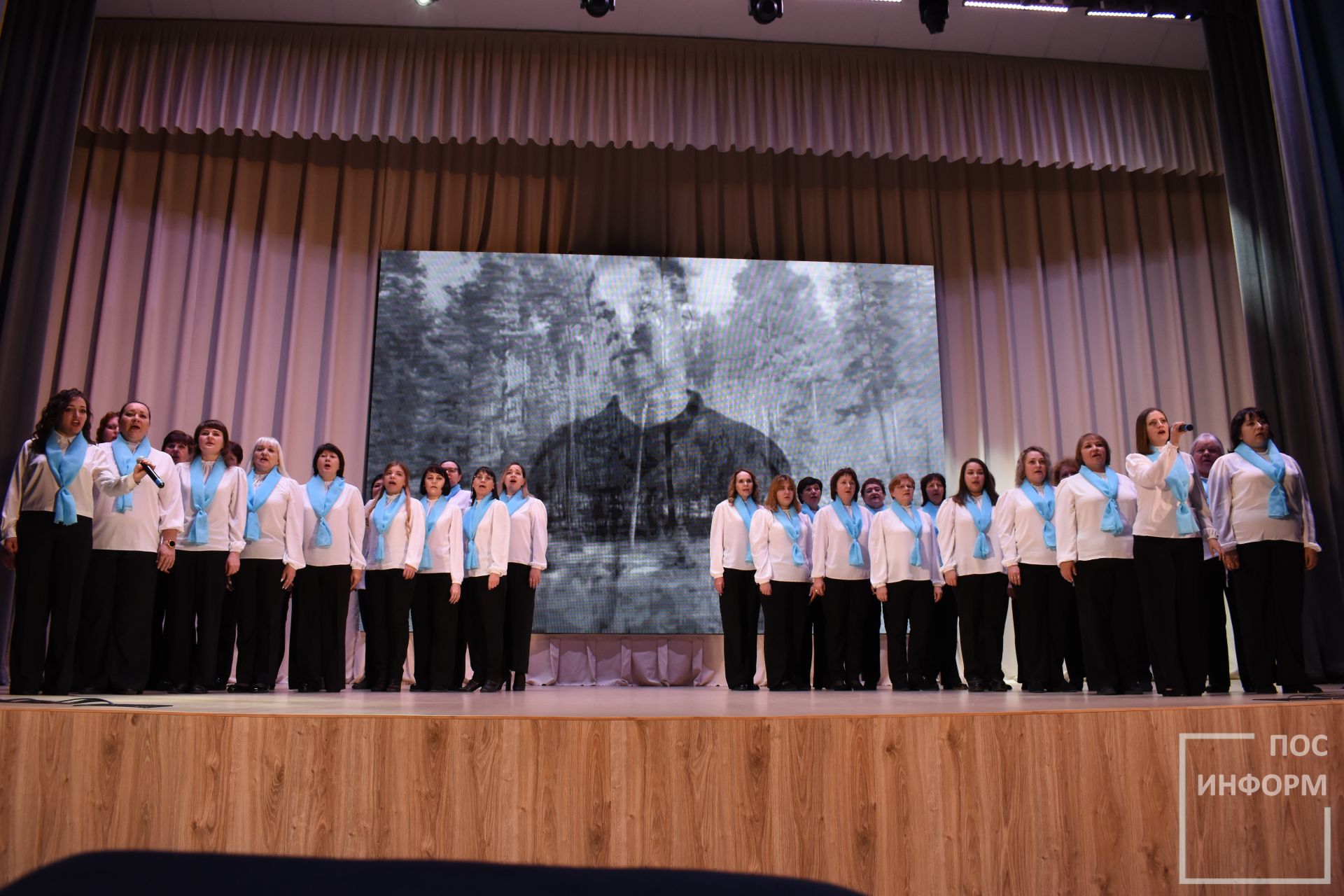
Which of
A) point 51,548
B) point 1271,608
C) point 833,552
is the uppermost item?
point 833,552

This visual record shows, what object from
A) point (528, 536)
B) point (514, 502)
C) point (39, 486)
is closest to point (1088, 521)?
point (528, 536)

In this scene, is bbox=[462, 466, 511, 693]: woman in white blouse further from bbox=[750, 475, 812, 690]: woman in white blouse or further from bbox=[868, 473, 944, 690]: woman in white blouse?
bbox=[868, 473, 944, 690]: woman in white blouse

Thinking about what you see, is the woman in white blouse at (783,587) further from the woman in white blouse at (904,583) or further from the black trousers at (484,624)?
the black trousers at (484,624)

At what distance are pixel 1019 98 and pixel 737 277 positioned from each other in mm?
2786

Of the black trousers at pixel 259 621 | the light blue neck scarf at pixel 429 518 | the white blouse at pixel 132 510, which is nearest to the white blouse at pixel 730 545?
the light blue neck scarf at pixel 429 518

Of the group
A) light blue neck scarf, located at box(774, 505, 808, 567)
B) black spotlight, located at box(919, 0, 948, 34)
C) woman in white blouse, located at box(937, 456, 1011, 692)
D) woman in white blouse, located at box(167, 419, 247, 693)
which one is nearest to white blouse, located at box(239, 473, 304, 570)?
woman in white blouse, located at box(167, 419, 247, 693)

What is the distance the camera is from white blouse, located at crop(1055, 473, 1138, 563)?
5.02 m

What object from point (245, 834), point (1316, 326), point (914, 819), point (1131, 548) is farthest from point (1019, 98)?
point (245, 834)

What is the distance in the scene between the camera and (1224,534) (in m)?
4.69

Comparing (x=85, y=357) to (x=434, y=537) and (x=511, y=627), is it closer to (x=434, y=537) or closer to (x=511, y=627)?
(x=434, y=537)

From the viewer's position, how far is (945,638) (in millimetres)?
6555

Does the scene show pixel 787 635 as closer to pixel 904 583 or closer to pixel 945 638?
pixel 904 583

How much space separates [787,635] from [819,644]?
25cm

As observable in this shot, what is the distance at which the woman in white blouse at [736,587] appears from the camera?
6492mm
